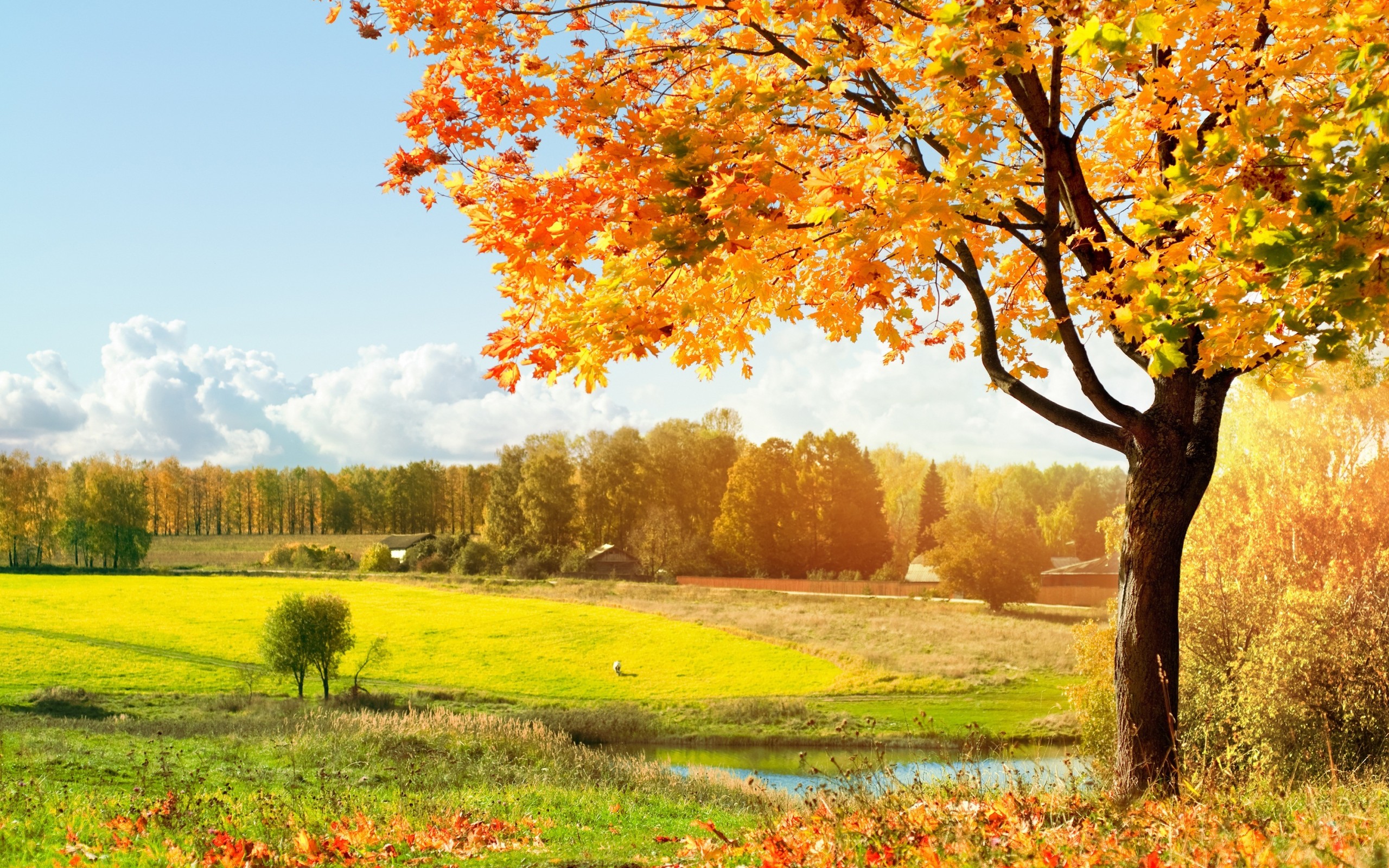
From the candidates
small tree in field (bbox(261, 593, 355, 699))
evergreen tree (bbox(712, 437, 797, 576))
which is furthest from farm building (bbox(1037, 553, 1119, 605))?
small tree in field (bbox(261, 593, 355, 699))

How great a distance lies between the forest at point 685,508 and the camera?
5403 centimetres

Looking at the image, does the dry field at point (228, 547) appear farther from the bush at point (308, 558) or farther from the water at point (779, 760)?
the water at point (779, 760)

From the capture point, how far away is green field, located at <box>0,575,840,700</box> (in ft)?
96.6

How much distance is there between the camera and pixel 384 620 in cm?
4062

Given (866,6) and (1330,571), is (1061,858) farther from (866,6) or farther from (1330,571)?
(1330,571)

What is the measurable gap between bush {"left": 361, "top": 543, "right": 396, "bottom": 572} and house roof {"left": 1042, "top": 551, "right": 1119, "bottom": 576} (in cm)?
4407

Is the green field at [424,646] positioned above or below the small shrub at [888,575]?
below

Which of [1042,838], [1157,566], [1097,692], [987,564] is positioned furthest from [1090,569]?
[1042,838]

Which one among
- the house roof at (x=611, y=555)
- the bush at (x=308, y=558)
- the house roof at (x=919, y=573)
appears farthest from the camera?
the bush at (x=308, y=558)

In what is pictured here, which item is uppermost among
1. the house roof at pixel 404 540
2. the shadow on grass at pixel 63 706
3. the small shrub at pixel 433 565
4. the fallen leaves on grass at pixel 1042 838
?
the fallen leaves on grass at pixel 1042 838

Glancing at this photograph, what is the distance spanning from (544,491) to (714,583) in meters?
14.1

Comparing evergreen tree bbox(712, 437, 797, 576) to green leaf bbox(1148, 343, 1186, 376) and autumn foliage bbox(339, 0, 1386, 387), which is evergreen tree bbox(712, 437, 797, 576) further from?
green leaf bbox(1148, 343, 1186, 376)

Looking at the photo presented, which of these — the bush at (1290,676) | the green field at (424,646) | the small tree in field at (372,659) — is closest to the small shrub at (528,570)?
the green field at (424,646)

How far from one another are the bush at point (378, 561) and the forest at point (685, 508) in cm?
507
